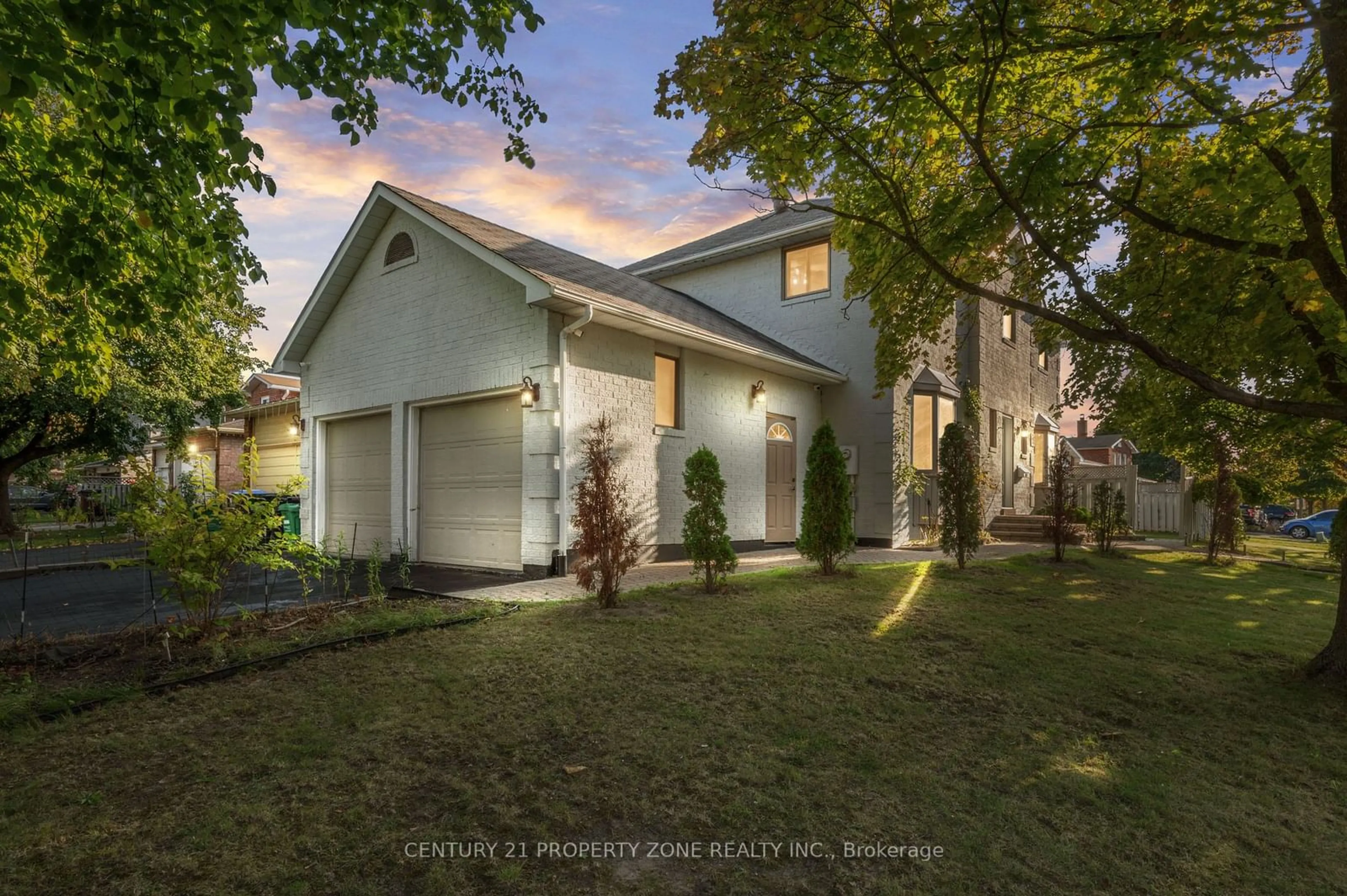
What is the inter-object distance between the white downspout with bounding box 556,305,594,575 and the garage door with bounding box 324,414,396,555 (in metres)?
3.55

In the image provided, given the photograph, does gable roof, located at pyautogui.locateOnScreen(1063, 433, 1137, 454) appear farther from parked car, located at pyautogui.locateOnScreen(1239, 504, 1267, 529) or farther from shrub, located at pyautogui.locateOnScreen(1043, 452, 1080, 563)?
shrub, located at pyautogui.locateOnScreen(1043, 452, 1080, 563)

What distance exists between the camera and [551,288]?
795 cm

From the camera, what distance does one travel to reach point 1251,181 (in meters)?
4.25

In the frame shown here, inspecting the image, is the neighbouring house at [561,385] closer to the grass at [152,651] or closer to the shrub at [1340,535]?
the grass at [152,651]

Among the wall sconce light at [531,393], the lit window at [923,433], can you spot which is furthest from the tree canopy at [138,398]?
the lit window at [923,433]

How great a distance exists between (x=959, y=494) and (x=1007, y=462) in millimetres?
9550

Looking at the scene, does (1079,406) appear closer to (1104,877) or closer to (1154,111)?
(1154,111)

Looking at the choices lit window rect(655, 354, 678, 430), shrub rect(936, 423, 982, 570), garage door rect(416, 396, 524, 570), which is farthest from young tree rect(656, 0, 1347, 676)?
garage door rect(416, 396, 524, 570)

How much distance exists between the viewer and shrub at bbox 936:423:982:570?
29.2 ft

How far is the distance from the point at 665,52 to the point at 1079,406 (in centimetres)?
A: 667

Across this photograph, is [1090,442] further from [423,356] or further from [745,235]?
[423,356]

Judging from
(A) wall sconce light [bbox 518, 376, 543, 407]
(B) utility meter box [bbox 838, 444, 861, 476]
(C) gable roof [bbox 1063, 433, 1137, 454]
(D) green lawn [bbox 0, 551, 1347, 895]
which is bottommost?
(D) green lawn [bbox 0, 551, 1347, 895]

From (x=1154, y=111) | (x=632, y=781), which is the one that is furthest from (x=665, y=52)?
(x=632, y=781)

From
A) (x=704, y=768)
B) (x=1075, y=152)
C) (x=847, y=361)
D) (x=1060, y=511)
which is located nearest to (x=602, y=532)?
(x=704, y=768)
